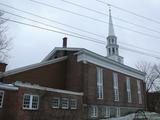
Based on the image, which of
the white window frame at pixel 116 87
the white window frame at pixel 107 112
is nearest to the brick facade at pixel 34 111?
the white window frame at pixel 107 112

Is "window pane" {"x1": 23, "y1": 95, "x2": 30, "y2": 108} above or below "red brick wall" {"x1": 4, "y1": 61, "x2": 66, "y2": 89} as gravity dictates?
below

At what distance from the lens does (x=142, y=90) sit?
141ft

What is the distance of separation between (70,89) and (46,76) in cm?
412

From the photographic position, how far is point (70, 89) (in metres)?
30.2

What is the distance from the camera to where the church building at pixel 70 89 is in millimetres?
20125

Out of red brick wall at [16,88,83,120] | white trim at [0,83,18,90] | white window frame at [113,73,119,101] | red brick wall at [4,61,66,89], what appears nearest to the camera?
white trim at [0,83,18,90]

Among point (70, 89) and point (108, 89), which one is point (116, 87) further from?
point (70, 89)

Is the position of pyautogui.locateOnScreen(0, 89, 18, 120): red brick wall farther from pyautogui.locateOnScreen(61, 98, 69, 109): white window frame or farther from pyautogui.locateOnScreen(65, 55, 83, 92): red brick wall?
pyautogui.locateOnScreen(65, 55, 83, 92): red brick wall

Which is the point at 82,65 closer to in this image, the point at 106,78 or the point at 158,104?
the point at 106,78

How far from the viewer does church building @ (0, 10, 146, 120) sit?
20125 millimetres

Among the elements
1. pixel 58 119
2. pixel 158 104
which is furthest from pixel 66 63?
pixel 158 104

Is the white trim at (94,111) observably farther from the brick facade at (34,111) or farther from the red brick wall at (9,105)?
the red brick wall at (9,105)

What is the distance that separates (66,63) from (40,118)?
12.2 m

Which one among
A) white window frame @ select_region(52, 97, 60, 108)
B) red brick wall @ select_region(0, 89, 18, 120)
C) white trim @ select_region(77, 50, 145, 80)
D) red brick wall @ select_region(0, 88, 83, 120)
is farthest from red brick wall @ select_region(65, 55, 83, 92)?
red brick wall @ select_region(0, 89, 18, 120)
